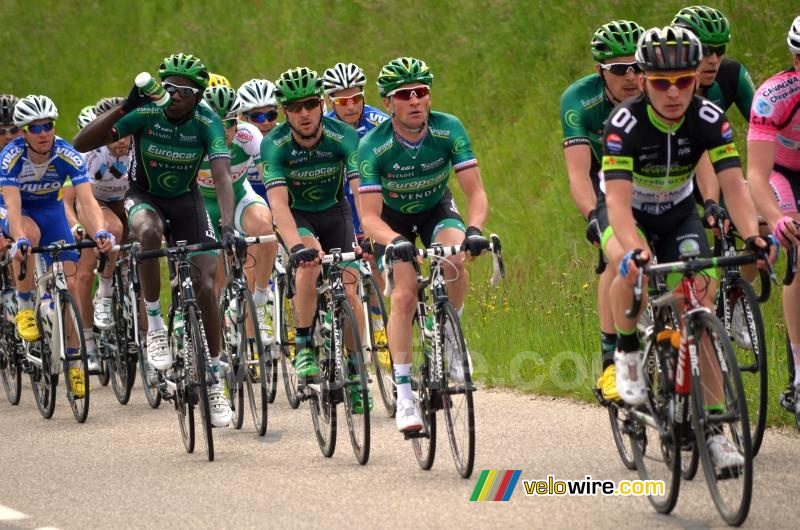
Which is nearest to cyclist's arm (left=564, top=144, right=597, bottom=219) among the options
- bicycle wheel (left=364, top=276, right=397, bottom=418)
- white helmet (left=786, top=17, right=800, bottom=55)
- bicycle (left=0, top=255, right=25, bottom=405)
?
white helmet (left=786, top=17, right=800, bottom=55)

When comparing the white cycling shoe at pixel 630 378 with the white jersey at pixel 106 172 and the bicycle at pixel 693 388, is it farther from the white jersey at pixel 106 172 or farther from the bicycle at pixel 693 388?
the white jersey at pixel 106 172

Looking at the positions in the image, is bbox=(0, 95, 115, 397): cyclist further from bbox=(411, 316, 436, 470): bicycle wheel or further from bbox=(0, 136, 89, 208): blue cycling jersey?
bbox=(411, 316, 436, 470): bicycle wheel

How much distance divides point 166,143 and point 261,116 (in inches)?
93.7

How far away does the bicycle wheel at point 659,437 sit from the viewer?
6605 mm

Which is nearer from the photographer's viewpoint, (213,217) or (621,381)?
(621,381)

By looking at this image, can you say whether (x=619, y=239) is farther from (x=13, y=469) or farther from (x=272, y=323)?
(x=272, y=323)

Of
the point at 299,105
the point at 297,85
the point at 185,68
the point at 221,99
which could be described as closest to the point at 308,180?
the point at 299,105

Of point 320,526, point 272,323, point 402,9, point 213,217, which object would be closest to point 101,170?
point 213,217

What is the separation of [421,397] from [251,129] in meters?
5.19

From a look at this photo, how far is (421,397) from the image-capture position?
8391 mm

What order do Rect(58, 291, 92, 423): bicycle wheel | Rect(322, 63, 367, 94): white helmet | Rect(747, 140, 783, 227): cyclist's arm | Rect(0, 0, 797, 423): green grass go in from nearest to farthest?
Rect(747, 140, 783, 227): cyclist's arm
Rect(58, 291, 92, 423): bicycle wheel
Rect(322, 63, 367, 94): white helmet
Rect(0, 0, 797, 423): green grass

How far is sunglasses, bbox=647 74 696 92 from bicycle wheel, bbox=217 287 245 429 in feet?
14.6

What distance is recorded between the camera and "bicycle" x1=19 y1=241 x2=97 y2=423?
11.6 metres

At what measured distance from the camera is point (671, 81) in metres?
6.89
